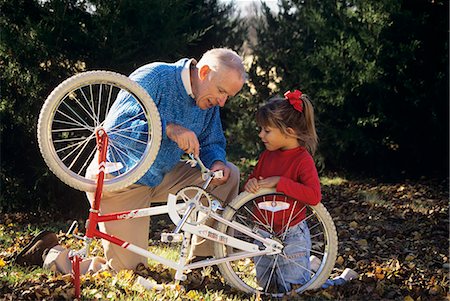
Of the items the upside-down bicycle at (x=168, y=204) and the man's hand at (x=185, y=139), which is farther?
the man's hand at (x=185, y=139)

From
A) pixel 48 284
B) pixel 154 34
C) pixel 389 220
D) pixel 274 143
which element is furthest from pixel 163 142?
pixel 389 220

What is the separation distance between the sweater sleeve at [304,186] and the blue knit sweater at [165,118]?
49 cm

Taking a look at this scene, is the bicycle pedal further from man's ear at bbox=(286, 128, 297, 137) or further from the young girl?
man's ear at bbox=(286, 128, 297, 137)

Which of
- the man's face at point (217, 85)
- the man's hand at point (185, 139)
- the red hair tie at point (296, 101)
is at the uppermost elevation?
the man's face at point (217, 85)

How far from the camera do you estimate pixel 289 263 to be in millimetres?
3643

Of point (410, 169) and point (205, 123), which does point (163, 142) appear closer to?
point (205, 123)

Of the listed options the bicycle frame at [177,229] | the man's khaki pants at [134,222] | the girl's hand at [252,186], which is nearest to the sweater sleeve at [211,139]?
the man's khaki pants at [134,222]

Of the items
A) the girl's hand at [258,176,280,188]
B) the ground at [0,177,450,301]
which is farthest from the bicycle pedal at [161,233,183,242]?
the girl's hand at [258,176,280,188]

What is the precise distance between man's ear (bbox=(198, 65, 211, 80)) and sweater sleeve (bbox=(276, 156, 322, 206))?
679mm

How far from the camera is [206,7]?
7277 mm

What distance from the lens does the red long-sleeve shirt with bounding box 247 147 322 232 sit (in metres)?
3.46

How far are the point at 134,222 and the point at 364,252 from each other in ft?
5.71

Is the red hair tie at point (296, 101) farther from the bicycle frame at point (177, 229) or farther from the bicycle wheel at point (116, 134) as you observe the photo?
the bicycle wheel at point (116, 134)

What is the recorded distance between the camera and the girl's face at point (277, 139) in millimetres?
3617
